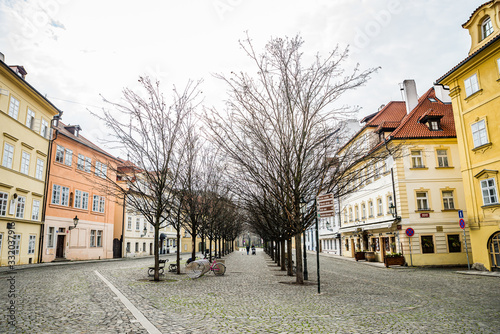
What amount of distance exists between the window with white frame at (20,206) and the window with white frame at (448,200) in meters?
32.3

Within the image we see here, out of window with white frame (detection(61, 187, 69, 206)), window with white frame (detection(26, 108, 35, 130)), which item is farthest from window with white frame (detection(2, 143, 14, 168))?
window with white frame (detection(61, 187, 69, 206))

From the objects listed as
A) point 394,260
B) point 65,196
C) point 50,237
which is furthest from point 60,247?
point 394,260

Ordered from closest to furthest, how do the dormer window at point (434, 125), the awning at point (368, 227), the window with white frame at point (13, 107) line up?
1. the window with white frame at point (13, 107)
2. the dormer window at point (434, 125)
3. the awning at point (368, 227)

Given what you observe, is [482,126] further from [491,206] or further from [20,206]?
[20,206]

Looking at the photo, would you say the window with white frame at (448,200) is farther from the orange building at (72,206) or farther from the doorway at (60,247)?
the doorway at (60,247)

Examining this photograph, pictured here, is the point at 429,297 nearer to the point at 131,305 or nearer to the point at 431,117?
the point at 131,305

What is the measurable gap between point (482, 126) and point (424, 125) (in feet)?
27.9

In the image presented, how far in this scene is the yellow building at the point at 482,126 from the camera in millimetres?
19375

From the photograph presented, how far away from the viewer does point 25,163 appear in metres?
27.4

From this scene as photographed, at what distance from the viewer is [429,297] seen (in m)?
10.9

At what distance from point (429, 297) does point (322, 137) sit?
6.50m

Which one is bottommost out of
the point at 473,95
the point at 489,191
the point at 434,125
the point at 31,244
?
the point at 31,244

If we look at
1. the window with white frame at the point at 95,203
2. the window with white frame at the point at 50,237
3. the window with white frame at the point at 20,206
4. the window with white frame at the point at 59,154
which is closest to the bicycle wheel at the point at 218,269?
the window with white frame at the point at 20,206

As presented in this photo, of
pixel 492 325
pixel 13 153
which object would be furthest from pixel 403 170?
pixel 13 153
